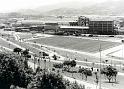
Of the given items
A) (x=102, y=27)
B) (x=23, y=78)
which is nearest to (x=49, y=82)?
(x=23, y=78)

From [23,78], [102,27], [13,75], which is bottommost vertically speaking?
[102,27]

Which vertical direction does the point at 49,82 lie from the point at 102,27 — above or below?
above

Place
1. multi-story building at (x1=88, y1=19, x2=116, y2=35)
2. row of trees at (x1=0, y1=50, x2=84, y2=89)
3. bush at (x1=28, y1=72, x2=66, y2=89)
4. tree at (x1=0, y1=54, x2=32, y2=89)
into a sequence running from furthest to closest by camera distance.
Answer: multi-story building at (x1=88, y1=19, x2=116, y2=35) → tree at (x1=0, y1=54, x2=32, y2=89) → row of trees at (x1=0, y1=50, x2=84, y2=89) → bush at (x1=28, y1=72, x2=66, y2=89)

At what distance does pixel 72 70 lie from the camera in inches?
2180

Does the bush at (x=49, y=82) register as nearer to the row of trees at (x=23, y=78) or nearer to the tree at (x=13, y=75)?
the row of trees at (x=23, y=78)

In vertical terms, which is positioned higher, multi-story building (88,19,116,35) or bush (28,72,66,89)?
bush (28,72,66,89)

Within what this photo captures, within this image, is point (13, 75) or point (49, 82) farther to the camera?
point (13, 75)

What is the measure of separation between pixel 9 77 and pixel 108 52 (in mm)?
37576

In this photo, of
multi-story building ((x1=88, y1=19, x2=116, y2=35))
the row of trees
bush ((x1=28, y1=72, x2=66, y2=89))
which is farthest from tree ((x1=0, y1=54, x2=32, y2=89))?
A: multi-story building ((x1=88, y1=19, x2=116, y2=35))

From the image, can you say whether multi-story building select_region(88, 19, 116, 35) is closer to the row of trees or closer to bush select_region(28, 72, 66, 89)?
the row of trees

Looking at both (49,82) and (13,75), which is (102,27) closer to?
(13,75)

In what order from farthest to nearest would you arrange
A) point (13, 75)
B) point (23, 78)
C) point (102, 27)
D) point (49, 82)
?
point (102, 27)
point (13, 75)
point (23, 78)
point (49, 82)

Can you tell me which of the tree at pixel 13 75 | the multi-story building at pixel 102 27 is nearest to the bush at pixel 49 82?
the tree at pixel 13 75

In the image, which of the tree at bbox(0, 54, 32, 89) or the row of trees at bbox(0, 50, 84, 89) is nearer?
the row of trees at bbox(0, 50, 84, 89)
